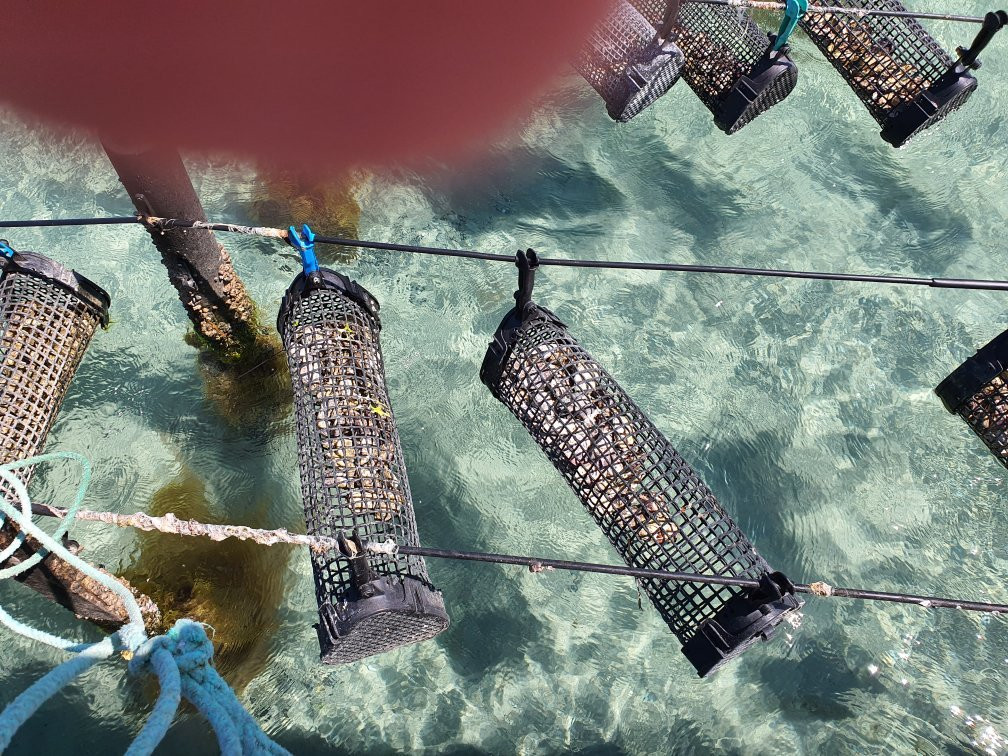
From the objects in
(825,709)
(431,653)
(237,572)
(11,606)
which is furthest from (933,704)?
(11,606)

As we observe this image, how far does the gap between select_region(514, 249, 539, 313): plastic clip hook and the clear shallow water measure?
6.70ft

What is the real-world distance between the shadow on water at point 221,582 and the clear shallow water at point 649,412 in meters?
0.03

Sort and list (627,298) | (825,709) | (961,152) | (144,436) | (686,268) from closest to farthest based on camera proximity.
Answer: (686,268) → (825,709) → (144,436) → (627,298) → (961,152)

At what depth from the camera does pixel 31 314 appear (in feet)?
12.9

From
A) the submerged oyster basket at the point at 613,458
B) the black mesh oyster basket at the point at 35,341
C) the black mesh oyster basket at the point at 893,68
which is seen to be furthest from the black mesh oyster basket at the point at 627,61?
the black mesh oyster basket at the point at 35,341

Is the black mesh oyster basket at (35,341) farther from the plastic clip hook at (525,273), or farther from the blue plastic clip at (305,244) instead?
the plastic clip hook at (525,273)

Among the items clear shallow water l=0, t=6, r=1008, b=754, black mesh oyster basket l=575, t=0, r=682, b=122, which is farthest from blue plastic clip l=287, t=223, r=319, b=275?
black mesh oyster basket l=575, t=0, r=682, b=122

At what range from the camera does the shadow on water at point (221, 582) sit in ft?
15.3

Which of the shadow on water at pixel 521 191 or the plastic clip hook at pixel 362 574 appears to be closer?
the plastic clip hook at pixel 362 574

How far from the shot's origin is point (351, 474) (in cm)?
355

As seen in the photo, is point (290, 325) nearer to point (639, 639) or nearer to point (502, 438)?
point (502, 438)

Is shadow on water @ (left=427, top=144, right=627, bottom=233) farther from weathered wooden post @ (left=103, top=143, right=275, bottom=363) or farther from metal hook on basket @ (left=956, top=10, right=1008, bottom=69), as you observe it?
metal hook on basket @ (left=956, top=10, right=1008, bottom=69)

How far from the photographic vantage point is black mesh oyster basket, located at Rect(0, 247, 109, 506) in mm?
3699

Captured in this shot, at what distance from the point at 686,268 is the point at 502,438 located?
266 centimetres
